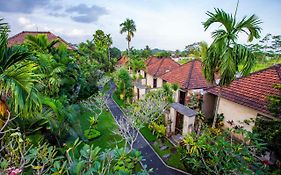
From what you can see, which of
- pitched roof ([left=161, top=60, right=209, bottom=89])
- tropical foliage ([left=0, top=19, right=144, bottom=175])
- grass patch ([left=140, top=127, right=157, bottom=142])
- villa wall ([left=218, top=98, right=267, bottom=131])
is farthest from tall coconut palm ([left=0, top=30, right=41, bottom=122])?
pitched roof ([left=161, top=60, right=209, bottom=89])

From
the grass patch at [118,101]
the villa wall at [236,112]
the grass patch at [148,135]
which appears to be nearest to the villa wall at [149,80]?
the grass patch at [118,101]

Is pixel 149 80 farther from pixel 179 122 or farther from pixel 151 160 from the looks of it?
pixel 151 160

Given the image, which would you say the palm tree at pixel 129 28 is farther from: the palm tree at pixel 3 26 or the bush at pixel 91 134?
the palm tree at pixel 3 26

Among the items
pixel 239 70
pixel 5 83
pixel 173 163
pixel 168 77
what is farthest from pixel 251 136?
pixel 168 77

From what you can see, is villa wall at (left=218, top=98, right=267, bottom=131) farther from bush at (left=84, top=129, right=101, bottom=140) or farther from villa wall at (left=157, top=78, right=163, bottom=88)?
villa wall at (left=157, top=78, right=163, bottom=88)

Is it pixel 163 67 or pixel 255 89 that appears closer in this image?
pixel 255 89

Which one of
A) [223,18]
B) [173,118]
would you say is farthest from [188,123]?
[223,18]

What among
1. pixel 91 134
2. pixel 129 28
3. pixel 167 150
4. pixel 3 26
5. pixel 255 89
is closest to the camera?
pixel 3 26

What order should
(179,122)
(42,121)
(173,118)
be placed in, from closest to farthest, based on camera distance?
(42,121) < (173,118) < (179,122)
